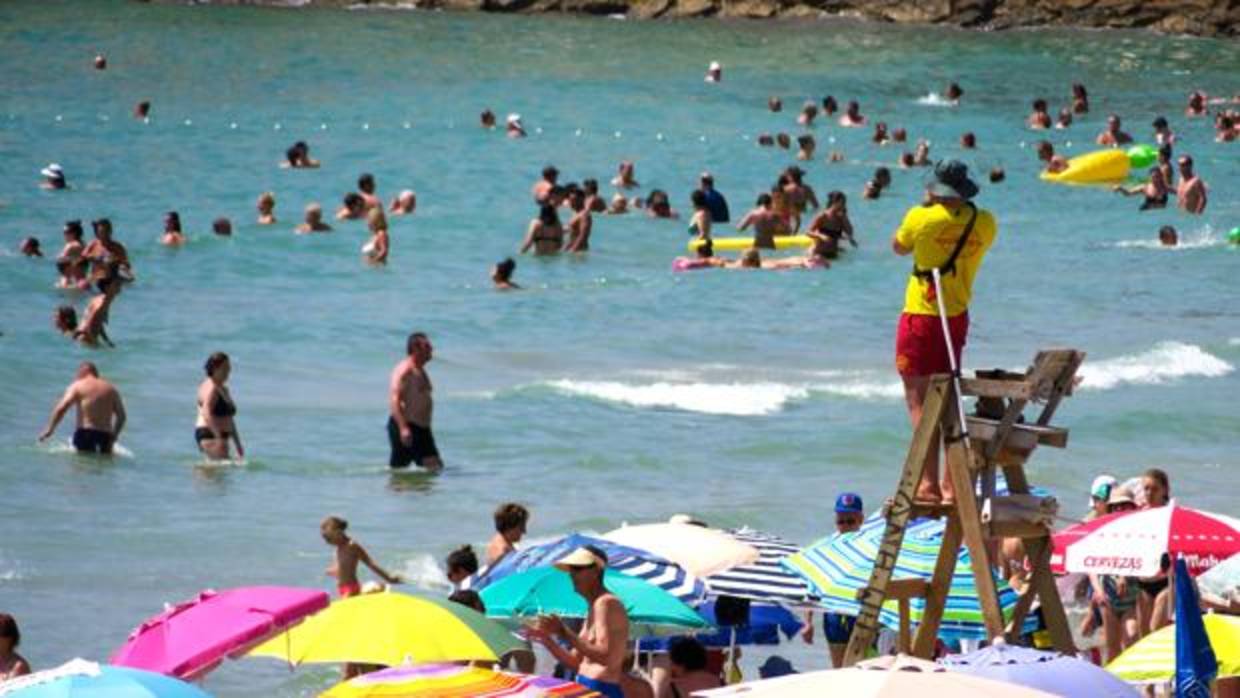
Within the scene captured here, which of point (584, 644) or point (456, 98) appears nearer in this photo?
point (584, 644)

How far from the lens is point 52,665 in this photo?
499 inches

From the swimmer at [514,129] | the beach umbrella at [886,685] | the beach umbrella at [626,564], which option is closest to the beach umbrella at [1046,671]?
the beach umbrella at [886,685]

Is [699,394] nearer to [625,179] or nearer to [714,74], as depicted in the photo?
[625,179]

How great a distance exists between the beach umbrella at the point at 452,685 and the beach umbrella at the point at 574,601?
1618mm

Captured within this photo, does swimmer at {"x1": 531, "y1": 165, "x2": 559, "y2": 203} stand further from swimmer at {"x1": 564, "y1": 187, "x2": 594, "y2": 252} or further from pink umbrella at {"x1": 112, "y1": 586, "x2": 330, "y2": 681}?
pink umbrella at {"x1": 112, "y1": 586, "x2": 330, "y2": 681}

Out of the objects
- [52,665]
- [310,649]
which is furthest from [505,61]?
[310,649]

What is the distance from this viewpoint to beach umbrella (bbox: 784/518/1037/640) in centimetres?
959

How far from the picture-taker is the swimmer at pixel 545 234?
3011 centimetres

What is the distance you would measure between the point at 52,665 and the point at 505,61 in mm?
39342

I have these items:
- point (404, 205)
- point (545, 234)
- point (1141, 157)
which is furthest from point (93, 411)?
point (1141, 157)

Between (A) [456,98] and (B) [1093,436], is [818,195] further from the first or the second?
(B) [1093,436]

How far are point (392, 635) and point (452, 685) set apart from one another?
1.33 meters

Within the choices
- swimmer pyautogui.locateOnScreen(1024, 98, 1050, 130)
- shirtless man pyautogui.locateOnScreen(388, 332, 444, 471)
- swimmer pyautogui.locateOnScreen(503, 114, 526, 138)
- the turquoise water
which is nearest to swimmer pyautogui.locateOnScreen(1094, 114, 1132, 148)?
the turquoise water

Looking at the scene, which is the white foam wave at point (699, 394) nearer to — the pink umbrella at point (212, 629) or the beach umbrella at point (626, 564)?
the beach umbrella at point (626, 564)
